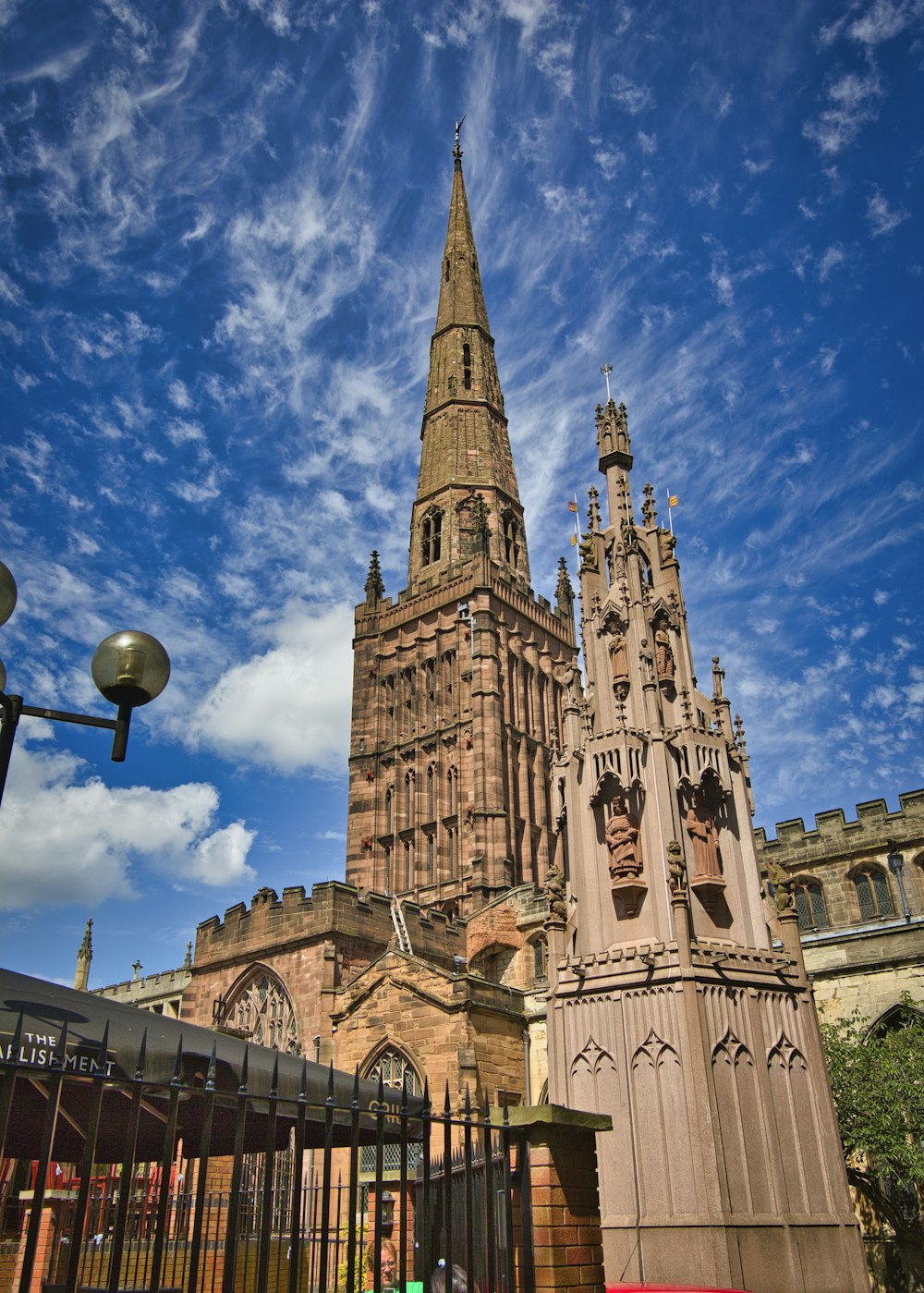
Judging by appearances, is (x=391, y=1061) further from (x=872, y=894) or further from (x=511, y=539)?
(x=511, y=539)

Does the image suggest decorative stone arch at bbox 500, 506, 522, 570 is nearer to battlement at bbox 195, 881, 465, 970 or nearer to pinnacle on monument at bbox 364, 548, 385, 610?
pinnacle on monument at bbox 364, 548, 385, 610

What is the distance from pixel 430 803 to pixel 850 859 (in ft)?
62.0

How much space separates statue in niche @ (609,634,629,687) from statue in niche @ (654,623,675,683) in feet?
1.55

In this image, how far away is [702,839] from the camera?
45.1ft

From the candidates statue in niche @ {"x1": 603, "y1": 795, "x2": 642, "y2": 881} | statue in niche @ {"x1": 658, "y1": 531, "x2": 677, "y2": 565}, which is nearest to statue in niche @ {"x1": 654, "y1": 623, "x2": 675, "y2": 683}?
statue in niche @ {"x1": 658, "y1": 531, "x2": 677, "y2": 565}

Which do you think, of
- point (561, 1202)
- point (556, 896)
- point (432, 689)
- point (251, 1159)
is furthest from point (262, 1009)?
point (561, 1202)

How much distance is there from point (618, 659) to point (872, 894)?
22.1 meters

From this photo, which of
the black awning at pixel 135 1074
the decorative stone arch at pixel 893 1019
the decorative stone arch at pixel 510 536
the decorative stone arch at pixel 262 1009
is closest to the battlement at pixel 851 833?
the decorative stone arch at pixel 893 1019

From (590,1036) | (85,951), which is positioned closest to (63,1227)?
(590,1036)

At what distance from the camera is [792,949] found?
1312 cm

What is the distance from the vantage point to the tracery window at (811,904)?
111 ft

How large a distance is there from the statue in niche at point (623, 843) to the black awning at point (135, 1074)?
4.90 meters

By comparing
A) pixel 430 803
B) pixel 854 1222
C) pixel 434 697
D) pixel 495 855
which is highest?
pixel 434 697

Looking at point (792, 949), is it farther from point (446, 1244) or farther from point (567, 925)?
point (446, 1244)
